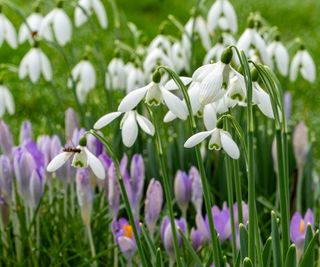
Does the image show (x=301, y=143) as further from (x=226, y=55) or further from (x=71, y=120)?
(x=226, y=55)

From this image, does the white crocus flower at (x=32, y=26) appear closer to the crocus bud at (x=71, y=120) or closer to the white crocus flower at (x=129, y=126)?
the crocus bud at (x=71, y=120)

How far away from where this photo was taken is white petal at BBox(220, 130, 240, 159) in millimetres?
1905

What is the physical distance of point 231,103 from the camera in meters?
2.00

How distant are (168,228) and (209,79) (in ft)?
3.13

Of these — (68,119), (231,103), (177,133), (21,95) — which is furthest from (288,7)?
(231,103)

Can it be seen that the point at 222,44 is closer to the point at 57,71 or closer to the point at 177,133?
the point at 177,133

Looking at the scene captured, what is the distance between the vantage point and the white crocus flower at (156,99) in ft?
6.31

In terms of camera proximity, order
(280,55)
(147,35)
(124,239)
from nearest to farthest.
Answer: (124,239) → (280,55) → (147,35)

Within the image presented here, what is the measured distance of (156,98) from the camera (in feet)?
6.40

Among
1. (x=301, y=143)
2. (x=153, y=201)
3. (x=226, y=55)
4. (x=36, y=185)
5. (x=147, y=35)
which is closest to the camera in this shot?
(x=226, y=55)

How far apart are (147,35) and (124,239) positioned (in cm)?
500

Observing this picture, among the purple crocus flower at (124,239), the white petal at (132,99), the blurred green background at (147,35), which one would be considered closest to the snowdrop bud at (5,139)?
the purple crocus flower at (124,239)

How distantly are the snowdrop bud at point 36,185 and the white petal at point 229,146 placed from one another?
1116mm

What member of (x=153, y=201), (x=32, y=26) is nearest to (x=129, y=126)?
(x=153, y=201)
